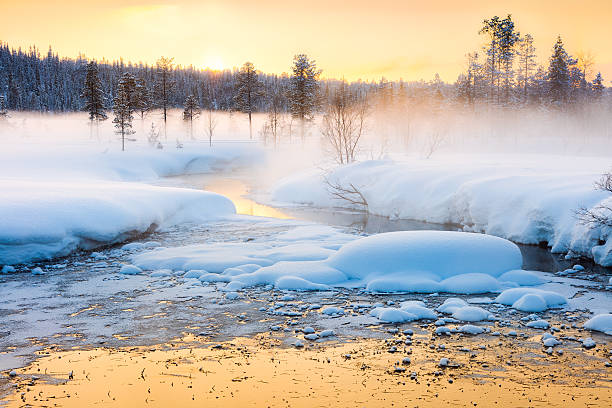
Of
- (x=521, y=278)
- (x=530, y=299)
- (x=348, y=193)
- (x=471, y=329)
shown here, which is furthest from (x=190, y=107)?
(x=471, y=329)

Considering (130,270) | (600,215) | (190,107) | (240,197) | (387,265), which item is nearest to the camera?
(387,265)

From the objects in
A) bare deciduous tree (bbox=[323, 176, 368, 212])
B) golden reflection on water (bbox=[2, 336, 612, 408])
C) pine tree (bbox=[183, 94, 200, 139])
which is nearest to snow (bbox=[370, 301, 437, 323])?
golden reflection on water (bbox=[2, 336, 612, 408])

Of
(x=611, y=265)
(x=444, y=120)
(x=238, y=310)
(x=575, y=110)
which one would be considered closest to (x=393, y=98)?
(x=444, y=120)

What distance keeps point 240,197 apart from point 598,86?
52.9 m

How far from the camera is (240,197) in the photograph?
30.1 m

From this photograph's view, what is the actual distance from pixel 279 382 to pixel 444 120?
5700 cm

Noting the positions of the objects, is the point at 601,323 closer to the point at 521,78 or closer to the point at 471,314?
the point at 471,314

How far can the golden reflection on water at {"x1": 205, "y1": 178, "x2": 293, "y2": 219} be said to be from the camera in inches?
934

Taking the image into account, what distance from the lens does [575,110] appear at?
5469cm

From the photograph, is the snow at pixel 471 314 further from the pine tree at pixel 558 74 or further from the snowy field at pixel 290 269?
the pine tree at pixel 558 74

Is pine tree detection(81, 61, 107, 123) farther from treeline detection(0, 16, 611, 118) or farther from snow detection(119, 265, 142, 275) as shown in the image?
snow detection(119, 265, 142, 275)

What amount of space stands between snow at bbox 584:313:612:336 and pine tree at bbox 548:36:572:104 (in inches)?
2009

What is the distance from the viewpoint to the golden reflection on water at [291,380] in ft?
18.8

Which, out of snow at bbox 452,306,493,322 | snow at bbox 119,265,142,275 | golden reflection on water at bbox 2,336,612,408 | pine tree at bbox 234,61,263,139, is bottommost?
golden reflection on water at bbox 2,336,612,408
